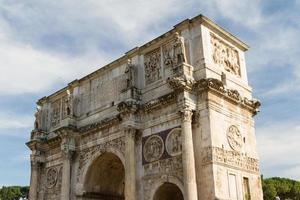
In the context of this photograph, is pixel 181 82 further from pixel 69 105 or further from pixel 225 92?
pixel 69 105

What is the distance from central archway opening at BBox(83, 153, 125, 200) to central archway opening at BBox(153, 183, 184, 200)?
140 inches

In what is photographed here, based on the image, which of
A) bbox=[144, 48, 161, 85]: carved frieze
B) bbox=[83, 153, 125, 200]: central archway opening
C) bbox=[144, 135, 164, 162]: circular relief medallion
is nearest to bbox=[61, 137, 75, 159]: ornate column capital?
bbox=[83, 153, 125, 200]: central archway opening

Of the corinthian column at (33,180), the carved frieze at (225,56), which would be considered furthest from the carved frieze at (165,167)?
the corinthian column at (33,180)

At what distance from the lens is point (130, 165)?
16.1 meters

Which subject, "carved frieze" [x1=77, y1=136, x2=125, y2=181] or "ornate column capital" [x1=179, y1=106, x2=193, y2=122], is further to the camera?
"carved frieze" [x1=77, y1=136, x2=125, y2=181]

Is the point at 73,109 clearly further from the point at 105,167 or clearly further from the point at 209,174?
the point at 209,174

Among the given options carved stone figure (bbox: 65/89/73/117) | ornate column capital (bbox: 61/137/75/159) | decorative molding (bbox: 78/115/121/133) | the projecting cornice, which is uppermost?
carved stone figure (bbox: 65/89/73/117)

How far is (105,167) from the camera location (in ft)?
Answer: 64.3

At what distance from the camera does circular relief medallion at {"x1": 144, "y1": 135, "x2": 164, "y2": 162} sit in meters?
15.9

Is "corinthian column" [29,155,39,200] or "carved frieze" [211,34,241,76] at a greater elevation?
"carved frieze" [211,34,241,76]

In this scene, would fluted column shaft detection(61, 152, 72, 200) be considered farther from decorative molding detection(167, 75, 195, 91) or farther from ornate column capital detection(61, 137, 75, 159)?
decorative molding detection(167, 75, 195, 91)

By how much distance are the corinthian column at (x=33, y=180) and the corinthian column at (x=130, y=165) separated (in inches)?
291

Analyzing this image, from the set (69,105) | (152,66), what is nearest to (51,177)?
(69,105)

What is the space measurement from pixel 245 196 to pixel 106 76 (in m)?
8.69
